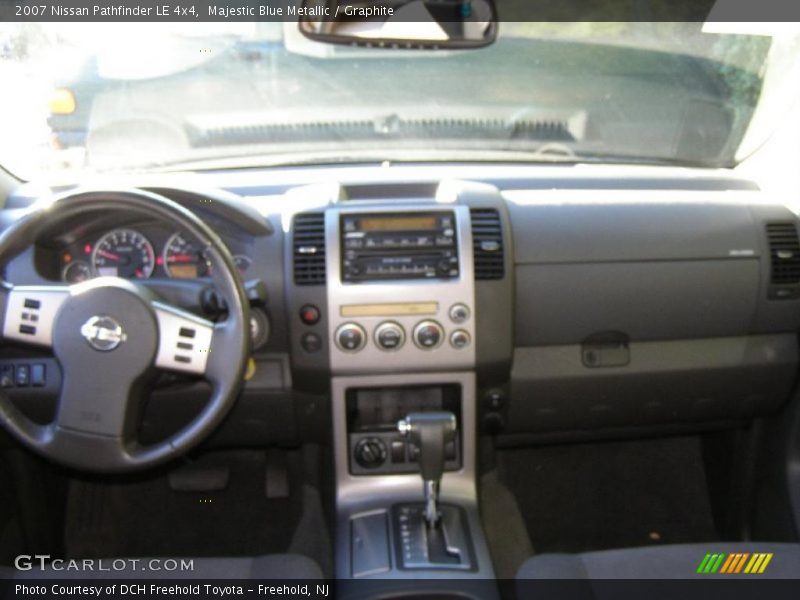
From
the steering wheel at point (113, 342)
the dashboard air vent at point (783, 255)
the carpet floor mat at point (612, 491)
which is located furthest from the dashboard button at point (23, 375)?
the dashboard air vent at point (783, 255)

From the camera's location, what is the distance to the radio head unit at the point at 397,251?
249cm

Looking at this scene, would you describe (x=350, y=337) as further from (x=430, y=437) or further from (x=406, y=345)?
(x=430, y=437)

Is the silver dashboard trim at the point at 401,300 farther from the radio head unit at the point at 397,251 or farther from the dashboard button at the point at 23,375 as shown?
the dashboard button at the point at 23,375

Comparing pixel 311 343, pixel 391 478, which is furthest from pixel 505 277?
pixel 391 478

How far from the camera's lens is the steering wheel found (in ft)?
6.82

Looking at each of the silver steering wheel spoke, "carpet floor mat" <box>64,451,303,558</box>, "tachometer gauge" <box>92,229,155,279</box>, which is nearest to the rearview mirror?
"tachometer gauge" <box>92,229,155,279</box>

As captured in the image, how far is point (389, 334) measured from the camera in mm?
2492

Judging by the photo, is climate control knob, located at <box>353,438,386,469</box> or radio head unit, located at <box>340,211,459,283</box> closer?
radio head unit, located at <box>340,211,459,283</box>

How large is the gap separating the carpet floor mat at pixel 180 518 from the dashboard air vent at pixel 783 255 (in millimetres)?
1813

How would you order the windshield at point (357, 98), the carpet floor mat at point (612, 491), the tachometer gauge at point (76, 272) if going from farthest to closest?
the carpet floor mat at point (612, 491), the windshield at point (357, 98), the tachometer gauge at point (76, 272)

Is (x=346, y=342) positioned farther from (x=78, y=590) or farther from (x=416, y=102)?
(x=416, y=102)

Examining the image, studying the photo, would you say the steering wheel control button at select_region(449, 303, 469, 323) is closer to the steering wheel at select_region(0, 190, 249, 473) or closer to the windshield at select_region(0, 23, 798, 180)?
the steering wheel at select_region(0, 190, 249, 473)

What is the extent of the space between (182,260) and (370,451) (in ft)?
2.67

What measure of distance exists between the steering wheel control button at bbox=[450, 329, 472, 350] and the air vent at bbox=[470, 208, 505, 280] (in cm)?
17
